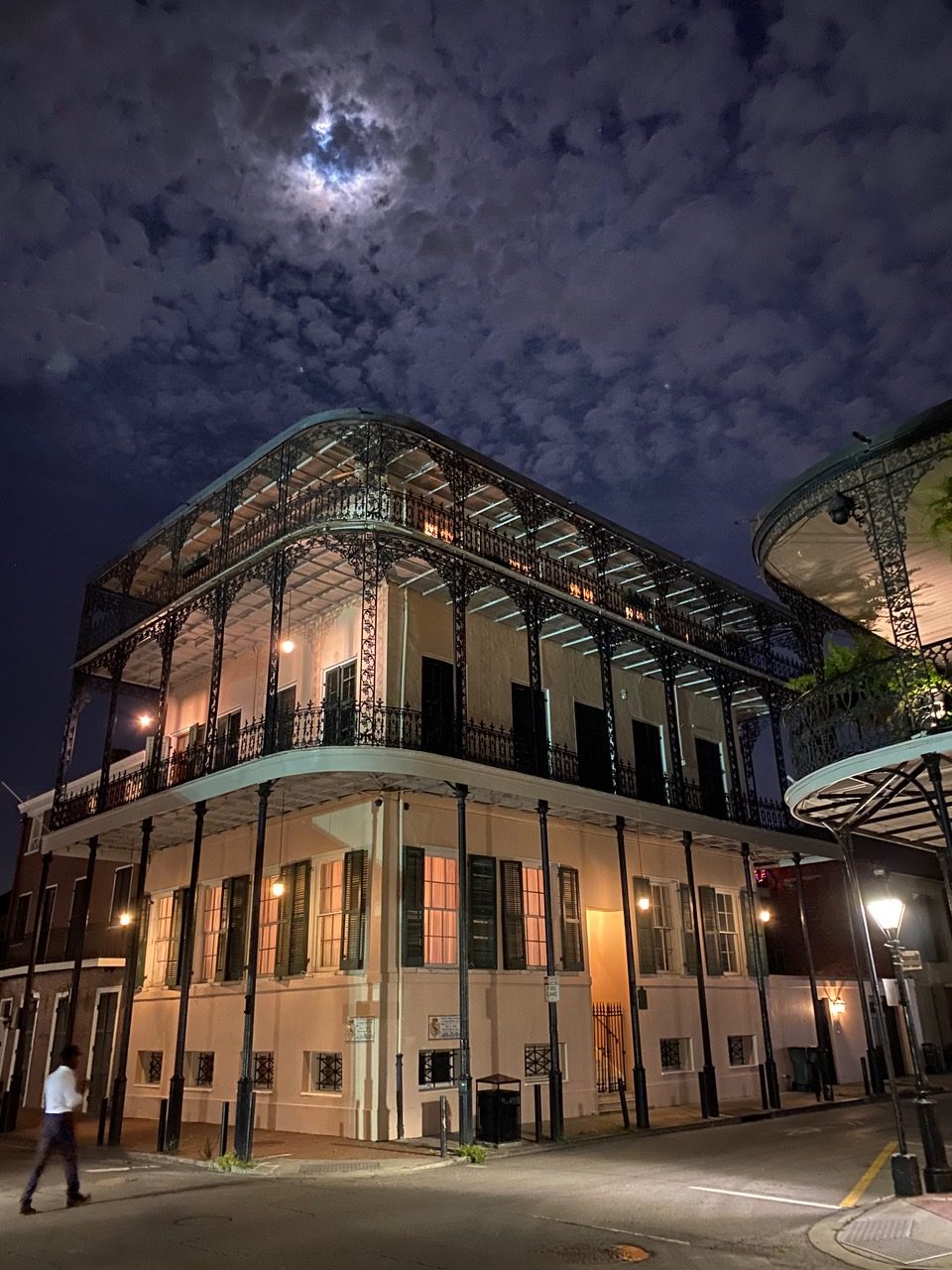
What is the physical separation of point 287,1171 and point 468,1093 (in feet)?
9.38

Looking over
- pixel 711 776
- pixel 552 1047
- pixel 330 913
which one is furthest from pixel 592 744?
pixel 552 1047

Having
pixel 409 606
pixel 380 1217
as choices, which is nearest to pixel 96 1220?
pixel 380 1217

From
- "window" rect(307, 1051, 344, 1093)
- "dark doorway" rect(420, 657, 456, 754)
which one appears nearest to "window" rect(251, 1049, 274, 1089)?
"window" rect(307, 1051, 344, 1093)

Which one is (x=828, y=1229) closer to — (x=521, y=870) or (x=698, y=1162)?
(x=698, y=1162)

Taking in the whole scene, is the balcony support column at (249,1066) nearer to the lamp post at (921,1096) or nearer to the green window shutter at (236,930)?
the green window shutter at (236,930)

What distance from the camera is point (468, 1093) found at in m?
13.8

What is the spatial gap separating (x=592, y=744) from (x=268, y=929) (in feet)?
26.4

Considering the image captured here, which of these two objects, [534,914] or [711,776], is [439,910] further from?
[711,776]

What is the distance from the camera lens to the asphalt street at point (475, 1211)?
7516 millimetres

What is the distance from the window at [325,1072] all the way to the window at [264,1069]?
1121mm

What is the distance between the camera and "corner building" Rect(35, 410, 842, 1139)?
16062 mm

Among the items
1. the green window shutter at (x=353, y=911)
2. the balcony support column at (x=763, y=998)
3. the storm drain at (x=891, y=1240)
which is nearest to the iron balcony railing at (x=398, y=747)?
the balcony support column at (x=763, y=998)

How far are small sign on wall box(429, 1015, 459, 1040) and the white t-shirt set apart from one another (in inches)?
278

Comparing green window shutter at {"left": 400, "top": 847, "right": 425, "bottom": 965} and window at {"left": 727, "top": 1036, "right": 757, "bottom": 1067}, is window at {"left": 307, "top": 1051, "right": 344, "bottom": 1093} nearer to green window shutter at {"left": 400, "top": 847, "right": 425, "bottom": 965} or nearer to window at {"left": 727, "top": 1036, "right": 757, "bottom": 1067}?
green window shutter at {"left": 400, "top": 847, "right": 425, "bottom": 965}
